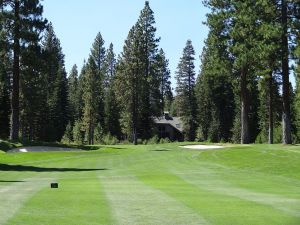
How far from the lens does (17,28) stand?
4622 cm

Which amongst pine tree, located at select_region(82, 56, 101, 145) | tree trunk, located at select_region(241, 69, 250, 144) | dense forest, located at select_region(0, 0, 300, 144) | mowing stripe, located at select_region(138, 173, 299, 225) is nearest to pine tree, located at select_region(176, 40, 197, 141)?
dense forest, located at select_region(0, 0, 300, 144)

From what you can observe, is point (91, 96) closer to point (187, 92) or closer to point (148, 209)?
point (187, 92)

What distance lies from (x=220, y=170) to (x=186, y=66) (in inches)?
3751

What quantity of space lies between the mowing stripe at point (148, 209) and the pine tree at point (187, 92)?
95.0m

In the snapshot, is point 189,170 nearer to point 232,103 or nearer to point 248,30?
point 248,30

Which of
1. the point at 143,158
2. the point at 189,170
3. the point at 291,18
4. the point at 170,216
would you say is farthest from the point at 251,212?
the point at 291,18

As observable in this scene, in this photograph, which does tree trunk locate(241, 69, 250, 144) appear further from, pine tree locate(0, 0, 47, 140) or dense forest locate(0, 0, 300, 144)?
pine tree locate(0, 0, 47, 140)

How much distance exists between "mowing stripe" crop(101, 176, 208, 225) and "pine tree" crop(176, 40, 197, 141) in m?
95.0

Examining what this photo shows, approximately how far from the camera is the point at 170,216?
9609mm

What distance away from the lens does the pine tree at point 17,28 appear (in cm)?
4588

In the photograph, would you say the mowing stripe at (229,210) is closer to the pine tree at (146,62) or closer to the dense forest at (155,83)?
the dense forest at (155,83)

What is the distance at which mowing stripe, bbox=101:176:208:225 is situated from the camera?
359 inches

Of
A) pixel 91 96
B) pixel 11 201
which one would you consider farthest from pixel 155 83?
pixel 11 201

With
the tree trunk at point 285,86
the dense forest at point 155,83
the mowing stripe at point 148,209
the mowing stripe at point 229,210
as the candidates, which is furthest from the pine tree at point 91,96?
the mowing stripe at point 229,210
